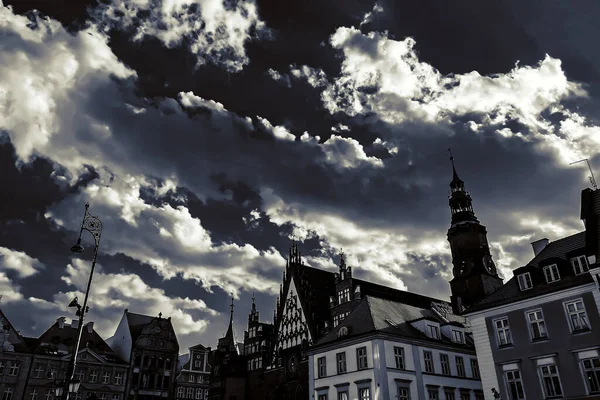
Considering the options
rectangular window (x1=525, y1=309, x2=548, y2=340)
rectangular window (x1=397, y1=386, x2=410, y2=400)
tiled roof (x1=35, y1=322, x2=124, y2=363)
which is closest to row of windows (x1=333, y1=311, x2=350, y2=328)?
rectangular window (x1=397, y1=386, x2=410, y2=400)

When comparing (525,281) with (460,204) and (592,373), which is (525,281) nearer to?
(592,373)

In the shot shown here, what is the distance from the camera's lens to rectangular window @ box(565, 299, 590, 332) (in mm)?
31969

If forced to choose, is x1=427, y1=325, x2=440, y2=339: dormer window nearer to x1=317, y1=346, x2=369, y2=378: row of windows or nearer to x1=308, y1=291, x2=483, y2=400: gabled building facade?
x1=308, y1=291, x2=483, y2=400: gabled building facade

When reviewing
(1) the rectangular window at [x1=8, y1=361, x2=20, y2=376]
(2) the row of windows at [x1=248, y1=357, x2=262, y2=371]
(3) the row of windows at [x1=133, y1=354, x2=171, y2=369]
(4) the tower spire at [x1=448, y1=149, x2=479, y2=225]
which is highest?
(4) the tower spire at [x1=448, y1=149, x2=479, y2=225]

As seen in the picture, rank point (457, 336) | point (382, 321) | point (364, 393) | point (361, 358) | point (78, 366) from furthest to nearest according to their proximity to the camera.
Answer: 1. point (78, 366)
2. point (457, 336)
3. point (382, 321)
4. point (361, 358)
5. point (364, 393)

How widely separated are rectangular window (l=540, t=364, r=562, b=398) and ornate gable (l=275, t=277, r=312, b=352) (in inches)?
1405

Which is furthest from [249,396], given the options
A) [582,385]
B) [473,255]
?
[582,385]

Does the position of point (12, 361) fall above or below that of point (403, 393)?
above

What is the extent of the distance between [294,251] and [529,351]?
45727mm

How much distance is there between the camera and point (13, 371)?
63594 millimetres

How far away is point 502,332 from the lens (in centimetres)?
3600

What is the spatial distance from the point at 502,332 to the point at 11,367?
2420 inches

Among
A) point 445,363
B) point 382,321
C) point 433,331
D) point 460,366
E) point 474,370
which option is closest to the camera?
point 382,321

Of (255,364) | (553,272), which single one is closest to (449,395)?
(553,272)
